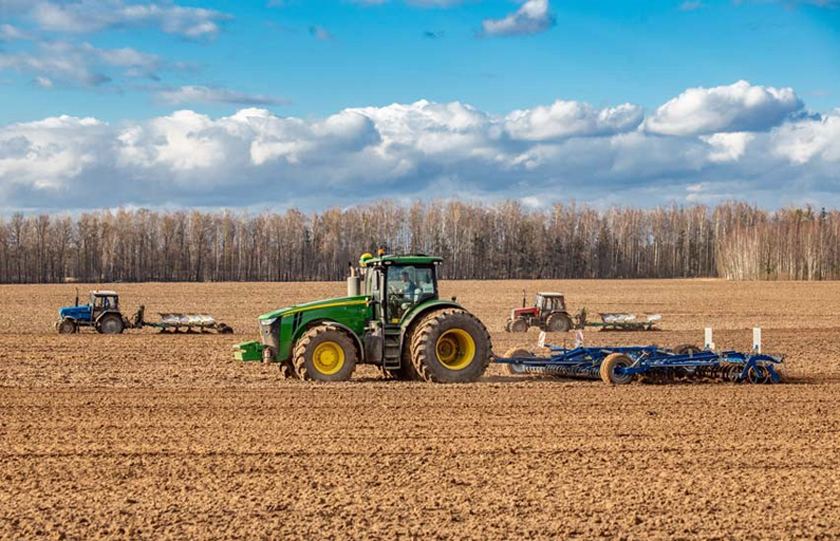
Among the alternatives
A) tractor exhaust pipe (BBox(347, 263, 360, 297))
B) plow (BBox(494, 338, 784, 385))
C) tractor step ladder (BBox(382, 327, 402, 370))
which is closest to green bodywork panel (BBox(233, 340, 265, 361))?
tractor exhaust pipe (BBox(347, 263, 360, 297))

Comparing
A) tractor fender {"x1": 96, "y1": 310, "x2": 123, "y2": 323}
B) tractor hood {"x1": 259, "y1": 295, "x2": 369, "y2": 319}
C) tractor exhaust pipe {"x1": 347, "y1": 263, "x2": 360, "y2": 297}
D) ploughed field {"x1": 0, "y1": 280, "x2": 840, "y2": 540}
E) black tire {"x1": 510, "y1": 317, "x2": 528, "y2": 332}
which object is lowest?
ploughed field {"x1": 0, "y1": 280, "x2": 840, "y2": 540}

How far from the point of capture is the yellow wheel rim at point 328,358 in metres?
16.5

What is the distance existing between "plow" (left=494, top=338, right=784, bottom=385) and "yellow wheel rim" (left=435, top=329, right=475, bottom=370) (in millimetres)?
841

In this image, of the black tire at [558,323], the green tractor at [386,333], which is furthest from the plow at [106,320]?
the green tractor at [386,333]

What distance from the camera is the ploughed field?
7.97 meters

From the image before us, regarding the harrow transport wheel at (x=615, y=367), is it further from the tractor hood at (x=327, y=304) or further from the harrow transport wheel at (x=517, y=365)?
the tractor hood at (x=327, y=304)

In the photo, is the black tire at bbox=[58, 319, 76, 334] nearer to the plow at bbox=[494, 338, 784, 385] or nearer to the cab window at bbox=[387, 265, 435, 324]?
the cab window at bbox=[387, 265, 435, 324]

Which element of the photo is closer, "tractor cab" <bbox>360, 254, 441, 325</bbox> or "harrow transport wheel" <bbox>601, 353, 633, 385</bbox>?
Result: "tractor cab" <bbox>360, 254, 441, 325</bbox>

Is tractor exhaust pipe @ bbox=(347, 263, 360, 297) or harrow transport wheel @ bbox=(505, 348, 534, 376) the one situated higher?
tractor exhaust pipe @ bbox=(347, 263, 360, 297)

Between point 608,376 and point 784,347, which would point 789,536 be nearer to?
point 608,376

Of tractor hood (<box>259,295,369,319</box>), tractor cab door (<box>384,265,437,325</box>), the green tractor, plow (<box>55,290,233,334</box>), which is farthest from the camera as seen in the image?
plow (<box>55,290,233,334</box>)

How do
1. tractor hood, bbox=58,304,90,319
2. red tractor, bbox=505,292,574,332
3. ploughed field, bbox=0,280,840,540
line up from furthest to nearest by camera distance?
1. red tractor, bbox=505,292,574,332
2. tractor hood, bbox=58,304,90,319
3. ploughed field, bbox=0,280,840,540

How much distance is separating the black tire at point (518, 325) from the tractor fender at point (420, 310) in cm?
1574

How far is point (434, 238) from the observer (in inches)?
5177
